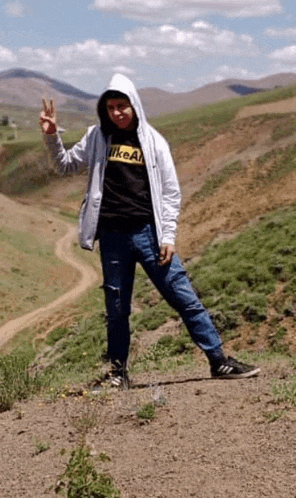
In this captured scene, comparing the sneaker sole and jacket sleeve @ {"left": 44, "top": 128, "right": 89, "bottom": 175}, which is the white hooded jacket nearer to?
jacket sleeve @ {"left": 44, "top": 128, "right": 89, "bottom": 175}

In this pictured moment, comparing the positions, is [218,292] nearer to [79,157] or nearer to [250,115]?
[79,157]

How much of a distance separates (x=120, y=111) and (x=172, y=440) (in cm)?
263

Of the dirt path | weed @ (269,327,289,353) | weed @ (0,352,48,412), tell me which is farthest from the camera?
the dirt path

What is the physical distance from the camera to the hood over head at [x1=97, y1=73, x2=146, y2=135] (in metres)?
5.80

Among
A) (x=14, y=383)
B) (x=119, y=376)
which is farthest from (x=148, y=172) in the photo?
(x=14, y=383)

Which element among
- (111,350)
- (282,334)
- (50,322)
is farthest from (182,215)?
(111,350)

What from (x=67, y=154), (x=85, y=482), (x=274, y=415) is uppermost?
(x=67, y=154)

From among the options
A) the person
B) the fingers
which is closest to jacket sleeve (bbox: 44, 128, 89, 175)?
the person

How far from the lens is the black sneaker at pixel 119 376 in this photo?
6.55 metres

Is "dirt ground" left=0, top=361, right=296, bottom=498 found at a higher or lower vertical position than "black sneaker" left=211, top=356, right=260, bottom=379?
higher

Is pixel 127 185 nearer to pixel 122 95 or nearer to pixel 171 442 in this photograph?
pixel 122 95

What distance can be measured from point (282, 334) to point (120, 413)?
643 cm

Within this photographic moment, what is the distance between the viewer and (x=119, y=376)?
6.59 meters

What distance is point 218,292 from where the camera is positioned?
15523 millimetres
